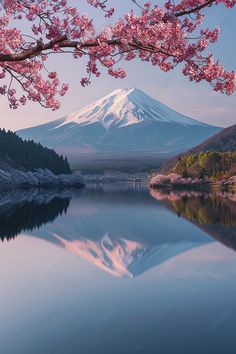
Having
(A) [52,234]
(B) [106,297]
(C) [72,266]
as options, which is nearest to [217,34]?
(B) [106,297]

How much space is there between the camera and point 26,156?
510 ft

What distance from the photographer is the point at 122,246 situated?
3450 cm

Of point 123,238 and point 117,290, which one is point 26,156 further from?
point 117,290

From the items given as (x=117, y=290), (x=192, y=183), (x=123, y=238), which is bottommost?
(x=192, y=183)

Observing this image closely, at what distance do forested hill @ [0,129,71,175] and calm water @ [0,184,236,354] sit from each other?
358 ft

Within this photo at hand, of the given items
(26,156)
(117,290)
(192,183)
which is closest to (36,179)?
(26,156)

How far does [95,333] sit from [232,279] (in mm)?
10201

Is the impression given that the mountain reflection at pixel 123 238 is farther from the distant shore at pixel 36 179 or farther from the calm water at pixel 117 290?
the distant shore at pixel 36 179

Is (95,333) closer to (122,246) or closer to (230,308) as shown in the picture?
(230,308)

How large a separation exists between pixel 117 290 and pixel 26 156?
139m

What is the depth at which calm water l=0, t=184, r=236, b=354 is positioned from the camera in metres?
13.5

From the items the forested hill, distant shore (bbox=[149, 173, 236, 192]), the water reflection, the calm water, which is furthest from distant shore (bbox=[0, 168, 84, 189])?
the calm water

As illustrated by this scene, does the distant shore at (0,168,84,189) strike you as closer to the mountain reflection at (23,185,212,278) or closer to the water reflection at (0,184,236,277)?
the water reflection at (0,184,236,277)

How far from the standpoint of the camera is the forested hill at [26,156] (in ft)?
489
